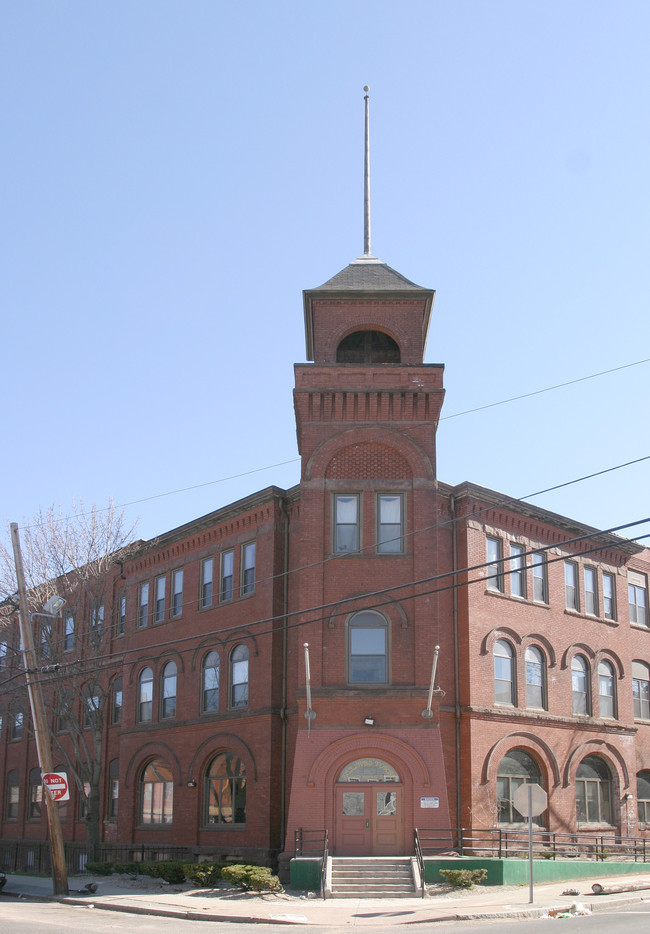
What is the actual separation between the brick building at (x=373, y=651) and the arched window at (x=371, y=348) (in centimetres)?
7

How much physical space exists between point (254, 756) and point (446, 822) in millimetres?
6917

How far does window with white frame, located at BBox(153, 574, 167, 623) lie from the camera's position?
36844 millimetres

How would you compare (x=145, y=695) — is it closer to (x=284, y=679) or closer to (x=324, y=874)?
(x=284, y=679)

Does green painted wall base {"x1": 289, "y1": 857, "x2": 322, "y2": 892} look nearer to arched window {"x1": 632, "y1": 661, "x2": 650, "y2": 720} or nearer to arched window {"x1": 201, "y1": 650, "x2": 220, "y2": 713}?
arched window {"x1": 201, "y1": 650, "x2": 220, "y2": 713}

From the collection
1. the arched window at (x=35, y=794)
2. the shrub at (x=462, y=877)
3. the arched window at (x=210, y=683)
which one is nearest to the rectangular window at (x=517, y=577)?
the shrub at (x=462, y=877)

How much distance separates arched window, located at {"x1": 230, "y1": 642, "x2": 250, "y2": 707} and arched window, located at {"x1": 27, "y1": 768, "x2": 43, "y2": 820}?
17.0 meters

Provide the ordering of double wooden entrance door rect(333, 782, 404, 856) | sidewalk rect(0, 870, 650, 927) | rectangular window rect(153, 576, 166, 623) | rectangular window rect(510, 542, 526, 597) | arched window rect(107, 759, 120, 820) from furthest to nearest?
arched window rect(107, 759, 120, 820), rectangular window rect(153, 576, 166, 623), rectangular window rect(510, 542, 526, 597), double wooden entrance door rect(333, 782, 404, 856), sidewalk rect(0, 870, 650, 927)

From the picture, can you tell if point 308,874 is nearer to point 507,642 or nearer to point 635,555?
point 507,642

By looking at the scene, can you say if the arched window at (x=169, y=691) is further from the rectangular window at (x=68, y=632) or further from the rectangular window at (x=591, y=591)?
the rectangular window at (x=591, y=591)

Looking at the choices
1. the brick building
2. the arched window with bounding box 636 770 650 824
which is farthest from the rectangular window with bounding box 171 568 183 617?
the arched window with bounding box 636 770 650 824

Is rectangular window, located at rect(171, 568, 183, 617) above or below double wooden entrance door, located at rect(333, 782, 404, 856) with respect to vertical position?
above

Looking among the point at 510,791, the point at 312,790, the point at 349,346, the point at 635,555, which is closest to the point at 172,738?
the point at 312,790

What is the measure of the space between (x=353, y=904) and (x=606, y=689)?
15.2 meters

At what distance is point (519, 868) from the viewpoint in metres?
25.0
